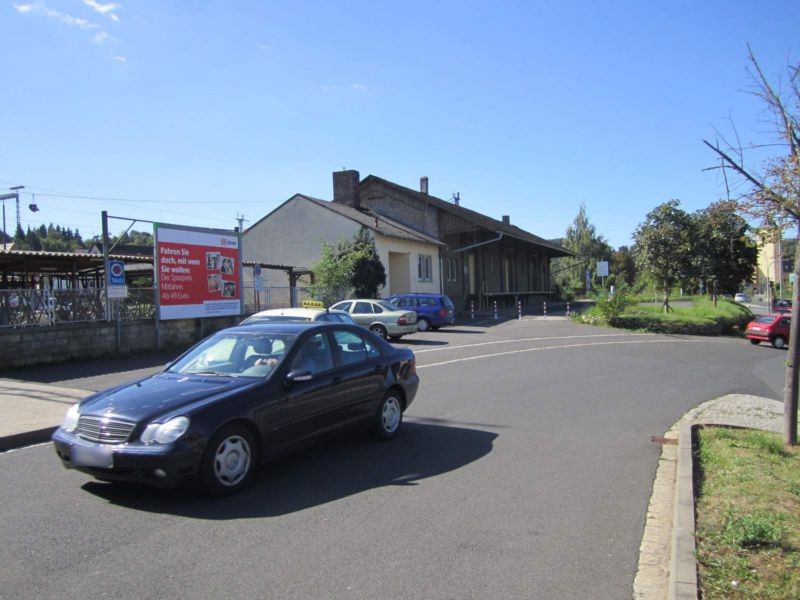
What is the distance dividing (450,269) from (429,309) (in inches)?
600

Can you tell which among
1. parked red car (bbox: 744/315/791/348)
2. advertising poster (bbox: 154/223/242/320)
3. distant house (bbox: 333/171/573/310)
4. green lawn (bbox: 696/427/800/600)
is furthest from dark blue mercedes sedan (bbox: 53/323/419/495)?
distant house (bbox: 333/171/573/310)

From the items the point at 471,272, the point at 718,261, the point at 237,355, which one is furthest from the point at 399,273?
the point at 237,355

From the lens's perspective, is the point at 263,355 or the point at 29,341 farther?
the point at 29,341

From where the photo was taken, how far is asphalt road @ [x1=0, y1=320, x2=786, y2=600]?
3.86 meters

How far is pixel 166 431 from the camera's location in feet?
16.7

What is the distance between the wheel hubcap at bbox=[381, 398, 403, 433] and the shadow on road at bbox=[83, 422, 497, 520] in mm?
178

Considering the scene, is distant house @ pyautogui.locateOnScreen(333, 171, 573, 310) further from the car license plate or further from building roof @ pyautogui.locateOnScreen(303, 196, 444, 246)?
the car license plate

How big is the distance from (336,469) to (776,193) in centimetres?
508

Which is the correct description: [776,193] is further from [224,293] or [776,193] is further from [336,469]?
[224,293]

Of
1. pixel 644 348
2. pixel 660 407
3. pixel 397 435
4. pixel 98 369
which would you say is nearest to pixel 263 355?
pixel 397 435

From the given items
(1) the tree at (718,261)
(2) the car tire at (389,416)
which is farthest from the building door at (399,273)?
(2) the car tire at (389,416)

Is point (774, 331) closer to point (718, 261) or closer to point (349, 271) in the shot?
point (718, 261)

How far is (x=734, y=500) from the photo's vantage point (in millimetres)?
5234

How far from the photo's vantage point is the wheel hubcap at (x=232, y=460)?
5336 millimetres
